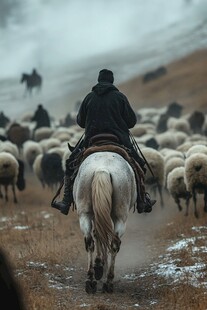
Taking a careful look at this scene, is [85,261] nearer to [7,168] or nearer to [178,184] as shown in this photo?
[178,184]

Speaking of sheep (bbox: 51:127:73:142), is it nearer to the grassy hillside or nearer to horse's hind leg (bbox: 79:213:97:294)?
horse's hind leg (bbox: 79:213:97:294)

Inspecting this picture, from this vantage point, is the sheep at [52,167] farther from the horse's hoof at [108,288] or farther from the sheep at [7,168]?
the horse's hoof at [108,288]

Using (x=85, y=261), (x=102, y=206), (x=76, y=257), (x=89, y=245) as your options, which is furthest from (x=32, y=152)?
(x=102, y=206)

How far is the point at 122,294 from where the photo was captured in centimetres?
739

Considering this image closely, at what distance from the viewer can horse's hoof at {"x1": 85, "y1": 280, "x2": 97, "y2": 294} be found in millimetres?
7230

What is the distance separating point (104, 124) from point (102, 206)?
1790 millimetres

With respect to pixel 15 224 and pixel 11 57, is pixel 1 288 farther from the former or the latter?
pixel 11 57

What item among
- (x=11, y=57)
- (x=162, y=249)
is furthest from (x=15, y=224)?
(x=11, y=57)

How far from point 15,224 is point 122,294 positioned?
23.4 ft

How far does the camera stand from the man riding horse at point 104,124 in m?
8.27

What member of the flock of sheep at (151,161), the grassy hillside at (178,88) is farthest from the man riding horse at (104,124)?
the grassy hillside at (178,88)

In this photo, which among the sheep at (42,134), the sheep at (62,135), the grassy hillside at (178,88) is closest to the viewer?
the sheep at (62,135)

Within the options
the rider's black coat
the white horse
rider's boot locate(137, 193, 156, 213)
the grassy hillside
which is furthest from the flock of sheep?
the grassy hillside

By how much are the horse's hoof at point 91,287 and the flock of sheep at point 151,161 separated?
5987 millimetres
